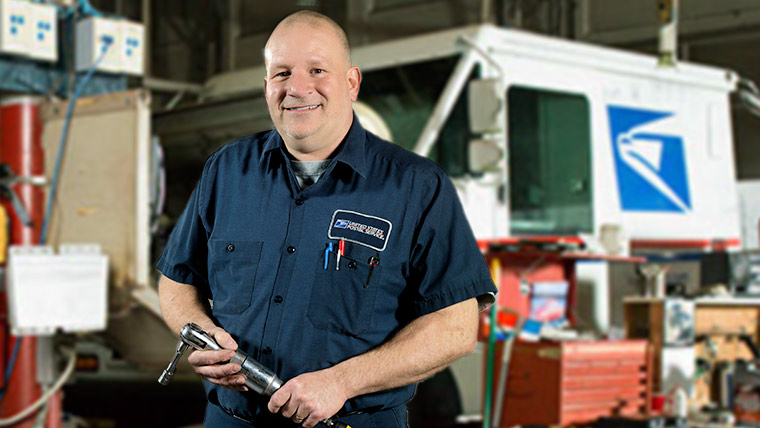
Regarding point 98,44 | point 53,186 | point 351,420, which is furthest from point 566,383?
point 351,420

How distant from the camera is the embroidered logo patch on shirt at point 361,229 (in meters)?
2.12

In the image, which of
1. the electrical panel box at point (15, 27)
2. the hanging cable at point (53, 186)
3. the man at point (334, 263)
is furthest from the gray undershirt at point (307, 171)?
the electrical panel box at point (15, 27)

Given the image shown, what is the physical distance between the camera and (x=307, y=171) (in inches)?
88.0

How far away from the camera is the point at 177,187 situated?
7035 millimetres

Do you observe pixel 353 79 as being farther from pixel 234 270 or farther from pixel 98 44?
pixel 98 44

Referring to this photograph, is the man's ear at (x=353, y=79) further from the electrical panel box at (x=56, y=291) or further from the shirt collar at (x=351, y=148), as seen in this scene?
the electrical panel box at (x=56, y=291)

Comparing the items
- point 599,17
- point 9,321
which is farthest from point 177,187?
point 599,17

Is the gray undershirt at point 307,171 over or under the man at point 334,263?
over

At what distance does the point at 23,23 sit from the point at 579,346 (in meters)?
3.22

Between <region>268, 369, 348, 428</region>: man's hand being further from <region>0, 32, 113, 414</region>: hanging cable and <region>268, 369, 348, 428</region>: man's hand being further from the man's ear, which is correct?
<region>0, 32, 113, 414</region>: hanging cable

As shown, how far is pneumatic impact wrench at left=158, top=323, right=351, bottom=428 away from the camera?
2020 mm

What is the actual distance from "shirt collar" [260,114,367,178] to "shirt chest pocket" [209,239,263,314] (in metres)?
0.19

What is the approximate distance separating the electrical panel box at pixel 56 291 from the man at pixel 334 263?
9.57 ft

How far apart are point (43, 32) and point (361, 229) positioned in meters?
3.87
